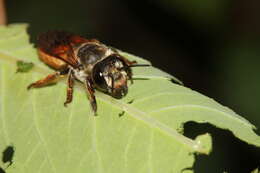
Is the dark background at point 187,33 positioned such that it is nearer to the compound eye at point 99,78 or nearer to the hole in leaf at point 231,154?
the hole in leaf at point 231,154

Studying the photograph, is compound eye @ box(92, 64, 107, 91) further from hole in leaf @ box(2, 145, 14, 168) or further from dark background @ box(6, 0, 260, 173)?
dark background @ box(6, 0, 260, 173)

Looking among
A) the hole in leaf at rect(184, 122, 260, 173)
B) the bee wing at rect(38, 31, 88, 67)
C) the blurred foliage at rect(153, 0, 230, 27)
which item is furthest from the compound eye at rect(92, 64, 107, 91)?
the blurred foliage at rect(153, 0, 230, 27)

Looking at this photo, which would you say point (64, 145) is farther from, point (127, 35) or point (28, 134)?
point (127, 35)

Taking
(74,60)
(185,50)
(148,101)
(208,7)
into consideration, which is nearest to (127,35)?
(185,50)

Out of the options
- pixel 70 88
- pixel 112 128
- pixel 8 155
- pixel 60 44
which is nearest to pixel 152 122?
pixel 112 128

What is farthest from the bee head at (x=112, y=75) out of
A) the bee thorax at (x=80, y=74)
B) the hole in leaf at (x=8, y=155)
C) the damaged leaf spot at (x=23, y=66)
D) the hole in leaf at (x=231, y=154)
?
the hole in leaf at (x=231, y=154)

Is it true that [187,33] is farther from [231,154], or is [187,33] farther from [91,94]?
[91,94]
